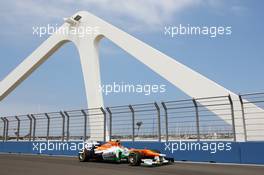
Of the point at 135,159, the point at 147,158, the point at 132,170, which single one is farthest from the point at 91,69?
the point at 132,170

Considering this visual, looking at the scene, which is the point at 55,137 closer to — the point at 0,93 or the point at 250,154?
the point at 250,154

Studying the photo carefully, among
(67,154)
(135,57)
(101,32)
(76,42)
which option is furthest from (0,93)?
(67,154)

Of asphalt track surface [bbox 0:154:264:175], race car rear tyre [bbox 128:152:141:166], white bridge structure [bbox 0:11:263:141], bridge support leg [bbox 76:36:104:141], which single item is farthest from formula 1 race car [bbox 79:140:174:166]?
bridge support leg [bbox 76:36:104:141]

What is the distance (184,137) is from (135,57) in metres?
11.8

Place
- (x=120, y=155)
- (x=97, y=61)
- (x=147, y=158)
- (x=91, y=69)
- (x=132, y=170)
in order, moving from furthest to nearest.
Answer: (x=97, y=61) < (x=91, y=69) < (x=120, y=155) < (x=147, y=158) < (x=132, y=170)

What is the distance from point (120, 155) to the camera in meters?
11.7

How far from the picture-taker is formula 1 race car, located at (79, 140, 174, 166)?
10500mm

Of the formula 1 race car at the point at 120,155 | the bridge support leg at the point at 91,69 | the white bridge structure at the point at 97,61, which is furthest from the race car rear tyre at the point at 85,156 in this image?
the bridge support leg at the point at 91,69

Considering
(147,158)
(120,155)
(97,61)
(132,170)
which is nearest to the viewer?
(132,170)

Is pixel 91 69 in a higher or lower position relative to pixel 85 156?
higher

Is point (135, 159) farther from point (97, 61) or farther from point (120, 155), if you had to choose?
point (97, 61)

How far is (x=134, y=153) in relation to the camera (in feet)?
35.5

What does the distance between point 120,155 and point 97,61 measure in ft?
52.6

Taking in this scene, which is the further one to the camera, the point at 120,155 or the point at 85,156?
the point at 85,156
